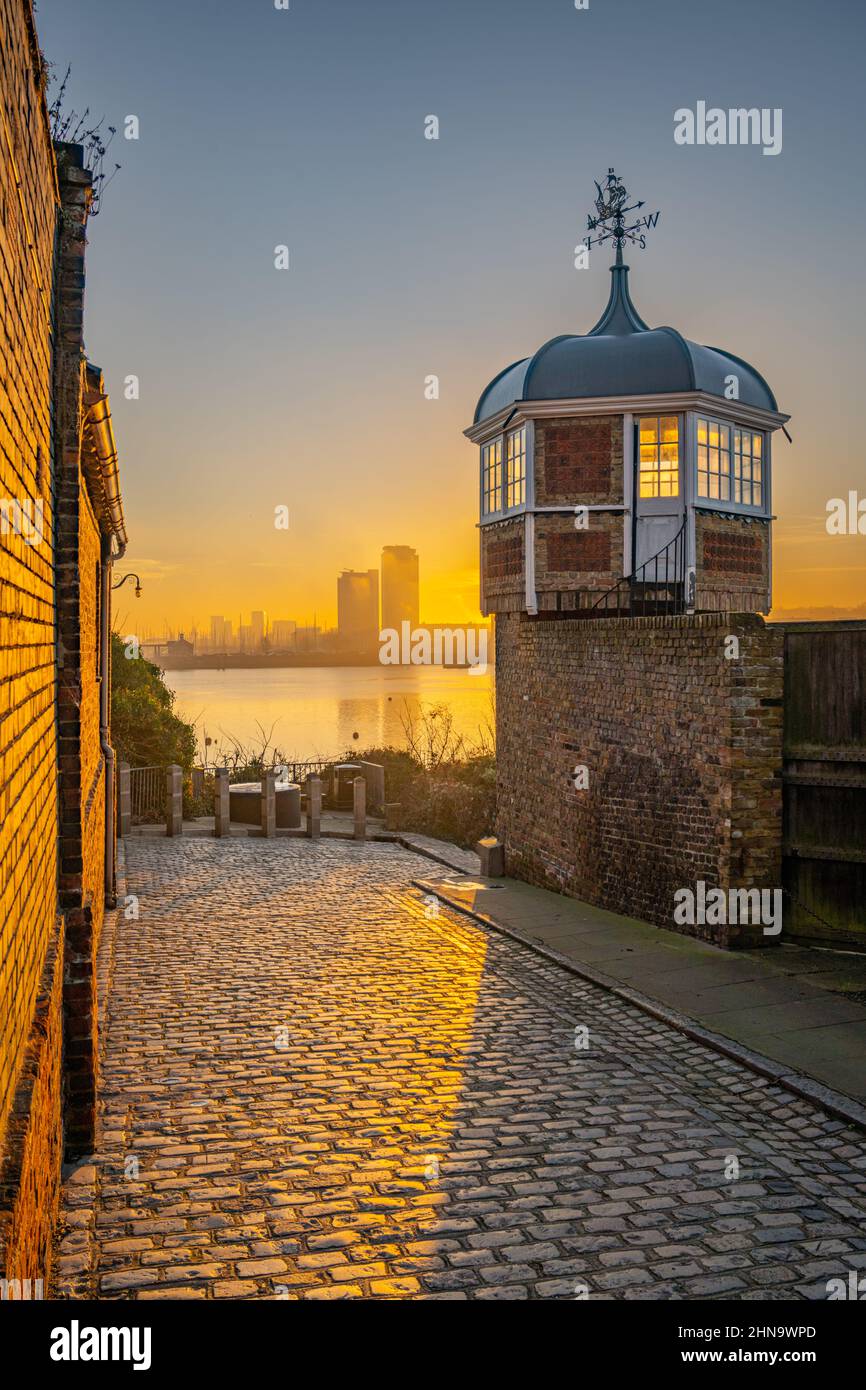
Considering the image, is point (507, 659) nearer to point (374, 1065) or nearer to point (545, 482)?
point (545, 482)

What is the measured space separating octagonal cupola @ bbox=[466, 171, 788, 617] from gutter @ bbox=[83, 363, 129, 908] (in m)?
6.48

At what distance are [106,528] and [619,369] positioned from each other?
342 inches

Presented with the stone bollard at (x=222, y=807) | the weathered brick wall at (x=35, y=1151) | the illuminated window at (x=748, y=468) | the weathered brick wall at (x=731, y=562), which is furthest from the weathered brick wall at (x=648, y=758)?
the weathered brick wall at (x=35, y=1151)

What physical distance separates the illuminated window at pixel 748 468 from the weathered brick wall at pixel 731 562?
388 mm

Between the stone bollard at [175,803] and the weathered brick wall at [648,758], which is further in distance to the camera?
the stone bollard at [175,803]

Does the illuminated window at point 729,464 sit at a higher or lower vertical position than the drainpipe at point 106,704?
higher

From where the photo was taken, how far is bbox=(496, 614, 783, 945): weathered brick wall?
36.5 feet

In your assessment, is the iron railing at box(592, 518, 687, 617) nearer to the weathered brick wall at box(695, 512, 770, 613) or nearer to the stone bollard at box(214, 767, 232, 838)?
the weathered brick wall at box(695, 512, 770, 613)

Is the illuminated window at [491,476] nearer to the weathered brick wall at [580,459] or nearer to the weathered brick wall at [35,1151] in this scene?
the weathered brick wall at [580,459]

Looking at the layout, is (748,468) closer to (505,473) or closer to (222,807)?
(505,473)

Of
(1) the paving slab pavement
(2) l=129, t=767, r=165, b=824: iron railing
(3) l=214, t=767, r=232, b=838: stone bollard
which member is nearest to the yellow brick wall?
(1) the paving slab pavement

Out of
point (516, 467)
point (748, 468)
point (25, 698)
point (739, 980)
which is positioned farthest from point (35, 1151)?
point (748, 468)

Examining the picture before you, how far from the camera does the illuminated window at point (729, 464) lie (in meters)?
17.4

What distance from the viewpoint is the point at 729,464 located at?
58.7 feet
